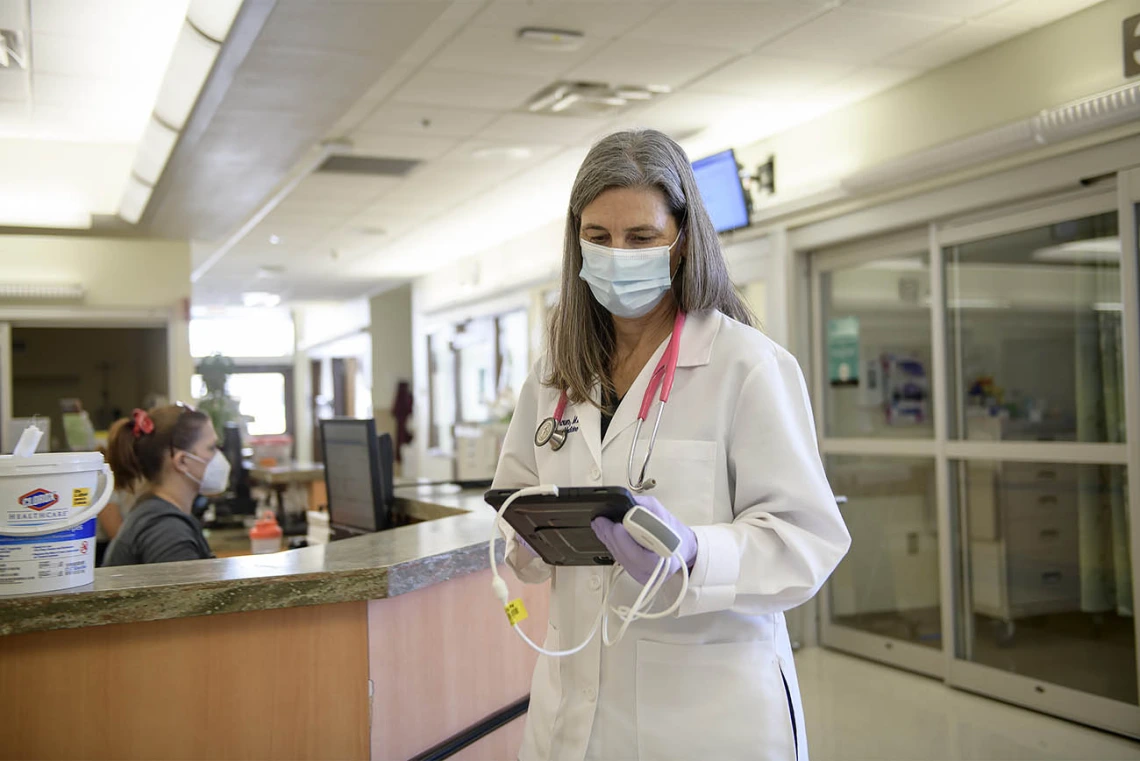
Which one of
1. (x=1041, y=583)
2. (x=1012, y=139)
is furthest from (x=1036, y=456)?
(x=1012, y=139)

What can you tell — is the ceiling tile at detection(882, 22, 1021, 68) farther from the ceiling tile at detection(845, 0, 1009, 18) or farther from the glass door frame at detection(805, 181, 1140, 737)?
the glass door frame at detection(805, 181, 1140, 737)

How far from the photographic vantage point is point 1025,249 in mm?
4699

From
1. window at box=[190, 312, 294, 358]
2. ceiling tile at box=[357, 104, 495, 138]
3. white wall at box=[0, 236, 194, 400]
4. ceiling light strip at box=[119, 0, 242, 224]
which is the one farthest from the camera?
window at box=[190, 312, 294, 358]

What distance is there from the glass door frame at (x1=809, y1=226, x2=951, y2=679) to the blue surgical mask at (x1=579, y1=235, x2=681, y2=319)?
3993 mm

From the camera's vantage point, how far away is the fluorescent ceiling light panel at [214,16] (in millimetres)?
3613

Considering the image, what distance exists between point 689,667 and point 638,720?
0.11 m

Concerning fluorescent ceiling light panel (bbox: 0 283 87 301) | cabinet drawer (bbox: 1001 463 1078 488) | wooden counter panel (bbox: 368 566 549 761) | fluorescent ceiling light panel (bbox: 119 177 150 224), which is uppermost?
fluorescent ceiling light panel (bbox: 119 177 150 224)

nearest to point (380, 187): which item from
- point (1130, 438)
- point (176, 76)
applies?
point (176, 76)

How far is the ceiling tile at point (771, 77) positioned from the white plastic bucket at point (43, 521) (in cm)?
396

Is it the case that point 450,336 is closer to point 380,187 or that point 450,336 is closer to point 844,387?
point 380,187

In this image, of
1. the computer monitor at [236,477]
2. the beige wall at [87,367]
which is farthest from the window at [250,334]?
the computer monitor at [236,477]

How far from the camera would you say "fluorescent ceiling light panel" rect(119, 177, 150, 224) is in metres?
6.30

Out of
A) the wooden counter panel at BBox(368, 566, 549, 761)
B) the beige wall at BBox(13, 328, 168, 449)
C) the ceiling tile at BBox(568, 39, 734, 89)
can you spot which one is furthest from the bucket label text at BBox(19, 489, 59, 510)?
the beige wall at BBox(13, 328, 168, 449)

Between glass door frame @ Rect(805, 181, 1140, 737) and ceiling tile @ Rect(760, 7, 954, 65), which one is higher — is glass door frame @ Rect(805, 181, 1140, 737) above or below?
below
